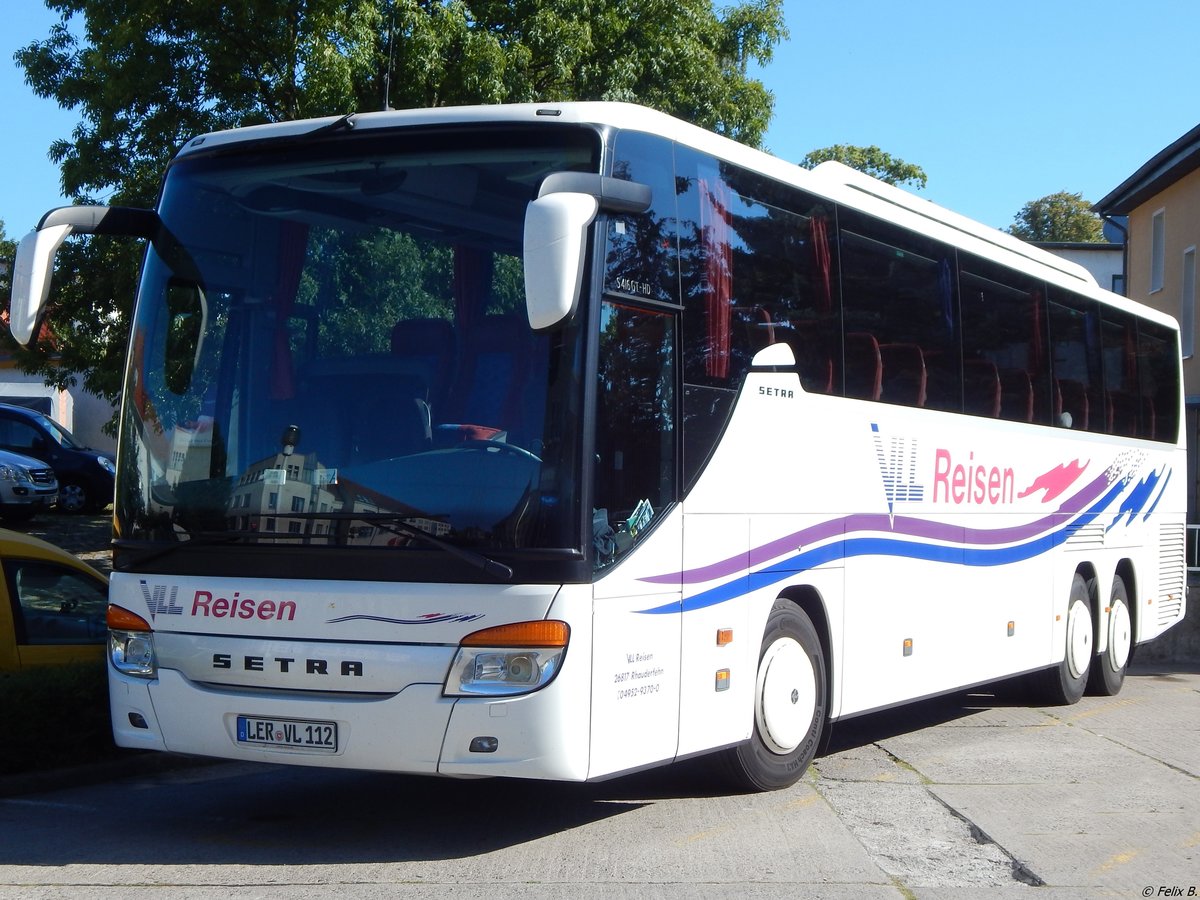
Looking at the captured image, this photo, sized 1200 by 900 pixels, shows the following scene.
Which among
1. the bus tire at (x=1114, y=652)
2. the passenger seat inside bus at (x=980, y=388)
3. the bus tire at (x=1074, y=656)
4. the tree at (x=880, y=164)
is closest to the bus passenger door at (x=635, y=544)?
the passenger seat inside bus at (x=980, y=388)

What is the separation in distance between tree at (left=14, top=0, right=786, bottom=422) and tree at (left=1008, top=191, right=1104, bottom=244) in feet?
222

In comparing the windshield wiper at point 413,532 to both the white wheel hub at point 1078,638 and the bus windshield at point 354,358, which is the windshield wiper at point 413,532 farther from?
the white wheel hub at point 1078,638

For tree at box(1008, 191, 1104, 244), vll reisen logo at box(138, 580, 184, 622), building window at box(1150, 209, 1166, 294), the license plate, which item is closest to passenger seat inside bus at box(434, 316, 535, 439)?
the license plate

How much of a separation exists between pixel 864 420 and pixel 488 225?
3.37 metres

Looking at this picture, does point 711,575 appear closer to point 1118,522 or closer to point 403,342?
point 403,342

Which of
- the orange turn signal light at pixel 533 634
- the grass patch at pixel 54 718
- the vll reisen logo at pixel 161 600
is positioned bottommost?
the grass patch at pixel 54 718

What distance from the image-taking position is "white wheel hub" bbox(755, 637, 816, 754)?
322 inches

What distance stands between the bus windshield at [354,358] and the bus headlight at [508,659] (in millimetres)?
386

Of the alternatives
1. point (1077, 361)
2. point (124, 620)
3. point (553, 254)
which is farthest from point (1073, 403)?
point (124, 620)

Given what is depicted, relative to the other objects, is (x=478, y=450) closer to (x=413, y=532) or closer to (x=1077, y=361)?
(x=413, y=532)

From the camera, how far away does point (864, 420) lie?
30.6 ft

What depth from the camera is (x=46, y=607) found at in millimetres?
10125

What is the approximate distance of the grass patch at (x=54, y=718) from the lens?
8680mm

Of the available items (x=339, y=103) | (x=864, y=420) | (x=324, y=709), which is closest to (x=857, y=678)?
(x=864, y=420)
